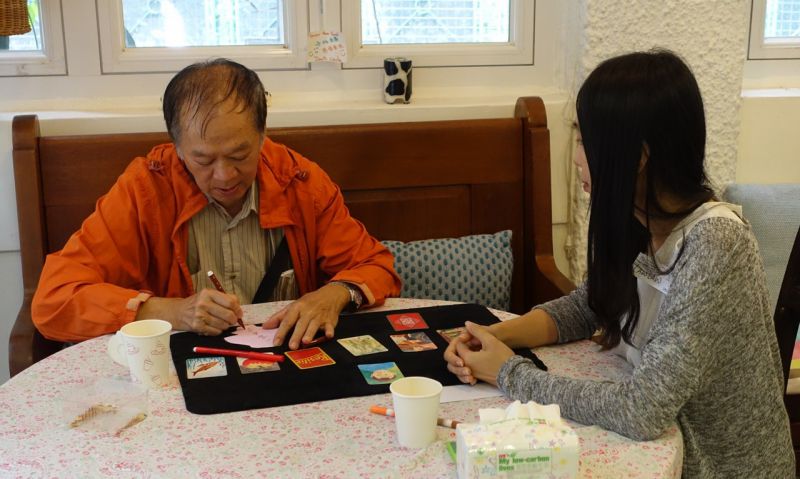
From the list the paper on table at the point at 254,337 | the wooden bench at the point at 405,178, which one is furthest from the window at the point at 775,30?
the paper on table at the point at 254,337

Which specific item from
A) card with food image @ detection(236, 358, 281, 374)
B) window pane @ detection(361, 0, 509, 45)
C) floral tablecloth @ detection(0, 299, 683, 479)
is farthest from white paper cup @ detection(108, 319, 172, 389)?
window pane @ detection(361, 0, 509, 45)

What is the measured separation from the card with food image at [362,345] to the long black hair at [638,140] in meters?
0.45

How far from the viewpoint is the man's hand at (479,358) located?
1.39m

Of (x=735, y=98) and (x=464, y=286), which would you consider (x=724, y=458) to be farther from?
(x=735, y=98)

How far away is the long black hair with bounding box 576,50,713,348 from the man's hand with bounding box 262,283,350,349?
556mm

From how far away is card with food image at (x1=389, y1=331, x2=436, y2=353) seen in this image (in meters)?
1.55

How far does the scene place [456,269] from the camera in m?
2.36

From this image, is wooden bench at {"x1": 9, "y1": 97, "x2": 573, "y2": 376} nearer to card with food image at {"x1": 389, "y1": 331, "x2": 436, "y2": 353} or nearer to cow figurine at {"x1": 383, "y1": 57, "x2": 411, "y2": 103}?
cow figurine at {"x1": 383, "y1": 57, "x2": 411, "y2": 103}

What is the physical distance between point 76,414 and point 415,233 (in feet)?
4.38

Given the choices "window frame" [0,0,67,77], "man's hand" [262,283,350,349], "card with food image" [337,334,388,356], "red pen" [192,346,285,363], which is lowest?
"card with food image" [337,334,388,356]

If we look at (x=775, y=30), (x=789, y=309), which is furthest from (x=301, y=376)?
(x=775, y=30)

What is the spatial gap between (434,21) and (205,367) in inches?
62.9

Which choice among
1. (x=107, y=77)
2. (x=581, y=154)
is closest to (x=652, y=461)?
(x=581, y=154)

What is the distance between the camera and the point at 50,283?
175 centimetres
